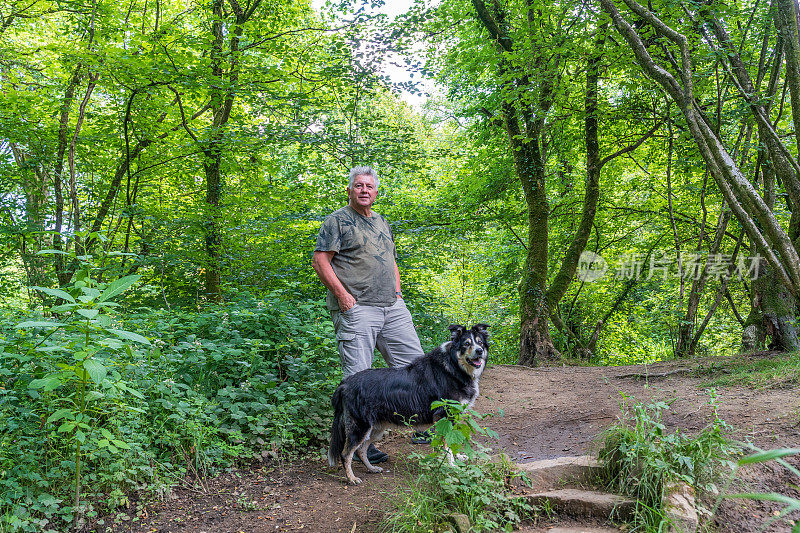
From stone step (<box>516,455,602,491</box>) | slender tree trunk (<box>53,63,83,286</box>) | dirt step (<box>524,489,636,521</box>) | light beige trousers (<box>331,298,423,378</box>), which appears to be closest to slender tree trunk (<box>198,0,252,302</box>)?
slender tree trunk (<box>53,63,83,286</box>)

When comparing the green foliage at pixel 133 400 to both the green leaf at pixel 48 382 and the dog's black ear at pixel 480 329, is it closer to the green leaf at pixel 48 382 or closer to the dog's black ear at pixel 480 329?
the green leaf at pixel 48 382

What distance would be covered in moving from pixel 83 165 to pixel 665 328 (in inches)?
513

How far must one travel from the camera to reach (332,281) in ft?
12.9

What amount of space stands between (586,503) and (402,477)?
55.0 inches

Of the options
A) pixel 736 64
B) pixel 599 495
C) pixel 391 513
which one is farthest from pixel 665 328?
pixel 391 513

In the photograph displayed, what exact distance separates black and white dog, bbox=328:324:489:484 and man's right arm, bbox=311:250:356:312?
0.58 meters

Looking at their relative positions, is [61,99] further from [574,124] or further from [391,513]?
[574,124]

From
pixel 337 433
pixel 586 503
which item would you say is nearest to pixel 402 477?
pixel 337 433

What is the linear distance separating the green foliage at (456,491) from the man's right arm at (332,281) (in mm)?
1468

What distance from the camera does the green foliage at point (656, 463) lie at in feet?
8.31

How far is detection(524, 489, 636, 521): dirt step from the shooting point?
2.63m

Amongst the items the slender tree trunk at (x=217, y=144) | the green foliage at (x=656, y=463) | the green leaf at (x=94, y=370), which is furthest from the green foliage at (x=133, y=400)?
the slender tree trunk at (x=217, y=144)

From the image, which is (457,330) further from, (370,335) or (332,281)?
(332,281)
